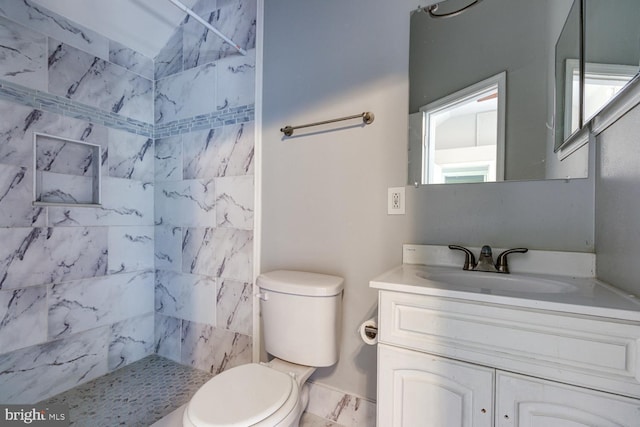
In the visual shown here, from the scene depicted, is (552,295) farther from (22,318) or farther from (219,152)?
(22,318)

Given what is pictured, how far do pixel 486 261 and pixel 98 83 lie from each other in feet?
7.85

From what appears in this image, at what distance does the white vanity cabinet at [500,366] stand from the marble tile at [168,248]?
162 cm

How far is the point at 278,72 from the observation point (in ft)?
5.49

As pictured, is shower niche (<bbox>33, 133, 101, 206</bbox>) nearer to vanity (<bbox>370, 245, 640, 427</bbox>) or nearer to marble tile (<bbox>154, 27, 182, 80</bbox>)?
marble tile (<bbox>154, 27, 182, 80</bbox>)

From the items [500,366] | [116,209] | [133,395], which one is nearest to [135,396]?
[133,395]

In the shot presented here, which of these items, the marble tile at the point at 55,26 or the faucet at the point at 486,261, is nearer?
the faucet at the point at 486,261

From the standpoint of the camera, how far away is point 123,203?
1984 mm

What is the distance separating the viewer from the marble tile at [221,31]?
177 cm

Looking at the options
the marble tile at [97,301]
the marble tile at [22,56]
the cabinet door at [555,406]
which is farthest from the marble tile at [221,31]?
the cabinet door at [555,406]

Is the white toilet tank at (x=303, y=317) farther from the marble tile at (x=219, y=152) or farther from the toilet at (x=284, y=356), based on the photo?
the marble tile at (x=219, y=152)

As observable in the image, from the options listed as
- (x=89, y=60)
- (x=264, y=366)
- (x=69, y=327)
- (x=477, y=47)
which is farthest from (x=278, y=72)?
(x=69, y=327)

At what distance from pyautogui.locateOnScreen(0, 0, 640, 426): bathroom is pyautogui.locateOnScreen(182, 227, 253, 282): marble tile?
11 mm

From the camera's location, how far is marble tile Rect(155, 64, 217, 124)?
6.31ft

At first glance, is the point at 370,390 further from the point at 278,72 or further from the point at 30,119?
the point at 30,119
